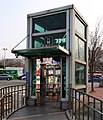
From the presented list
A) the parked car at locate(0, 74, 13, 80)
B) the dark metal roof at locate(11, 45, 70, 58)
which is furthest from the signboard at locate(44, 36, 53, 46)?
the parked car at locate(0, 74, 13, 80)

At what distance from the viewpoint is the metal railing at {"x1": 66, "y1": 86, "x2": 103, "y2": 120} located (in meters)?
5.93

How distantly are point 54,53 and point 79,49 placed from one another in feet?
5.94

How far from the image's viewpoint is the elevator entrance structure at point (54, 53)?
37.1 feet

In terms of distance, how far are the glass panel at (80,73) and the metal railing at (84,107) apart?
9.90 feet

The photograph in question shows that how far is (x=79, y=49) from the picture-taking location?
12883 mm

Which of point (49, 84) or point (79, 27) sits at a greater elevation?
point (79, 27)

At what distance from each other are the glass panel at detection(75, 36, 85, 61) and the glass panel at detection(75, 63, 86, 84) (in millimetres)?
408

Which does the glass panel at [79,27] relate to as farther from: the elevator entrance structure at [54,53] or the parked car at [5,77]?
the parked car at [5,77]

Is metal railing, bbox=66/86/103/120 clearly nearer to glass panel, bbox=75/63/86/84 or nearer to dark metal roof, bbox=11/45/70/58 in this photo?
dark metal roof, bbox=11/45/70/58

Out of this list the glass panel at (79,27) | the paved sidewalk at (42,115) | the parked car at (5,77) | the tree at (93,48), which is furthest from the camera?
the parked car at (5,77)

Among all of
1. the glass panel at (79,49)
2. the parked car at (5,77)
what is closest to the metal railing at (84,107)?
the glass panel at (79,49)

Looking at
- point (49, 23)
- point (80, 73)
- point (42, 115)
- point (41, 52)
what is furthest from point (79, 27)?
point (42, 115)

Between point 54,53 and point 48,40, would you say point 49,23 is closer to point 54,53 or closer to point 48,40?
point 48,40

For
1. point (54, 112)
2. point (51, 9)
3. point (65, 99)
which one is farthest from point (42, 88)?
point (51, 9)
